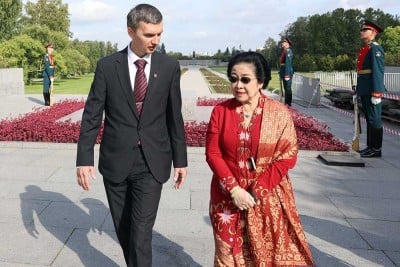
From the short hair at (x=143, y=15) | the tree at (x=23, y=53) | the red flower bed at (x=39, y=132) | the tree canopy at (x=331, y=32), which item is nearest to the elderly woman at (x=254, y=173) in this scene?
the short hair at (x=143, y=15)

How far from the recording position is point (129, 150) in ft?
8.45

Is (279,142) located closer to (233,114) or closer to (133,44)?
(233,114)

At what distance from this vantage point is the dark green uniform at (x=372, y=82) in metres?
6.37

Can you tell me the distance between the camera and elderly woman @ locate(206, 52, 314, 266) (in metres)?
2.29

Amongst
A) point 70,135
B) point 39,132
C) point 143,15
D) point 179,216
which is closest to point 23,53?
point 39,132

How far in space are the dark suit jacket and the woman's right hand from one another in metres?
0.62

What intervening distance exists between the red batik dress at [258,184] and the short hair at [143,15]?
657 millimetres

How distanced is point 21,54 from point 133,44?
25894 mm

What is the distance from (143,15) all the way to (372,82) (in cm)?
516

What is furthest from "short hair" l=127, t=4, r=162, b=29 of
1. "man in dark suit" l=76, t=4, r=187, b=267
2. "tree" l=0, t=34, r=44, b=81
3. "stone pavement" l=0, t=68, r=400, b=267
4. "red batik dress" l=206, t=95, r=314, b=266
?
"tree" l=0, t=34, r=44, b=81

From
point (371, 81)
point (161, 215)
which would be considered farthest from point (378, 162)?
point (161, 215)

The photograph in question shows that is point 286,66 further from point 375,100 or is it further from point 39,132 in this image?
point 39,132

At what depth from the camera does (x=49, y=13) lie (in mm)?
38688

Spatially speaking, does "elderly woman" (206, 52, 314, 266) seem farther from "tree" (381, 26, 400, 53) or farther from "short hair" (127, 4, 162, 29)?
"tree" (381, 26, 400, 53)
